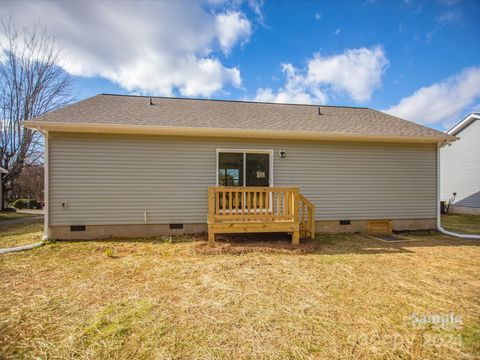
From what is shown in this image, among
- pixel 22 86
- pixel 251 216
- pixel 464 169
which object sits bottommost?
pixel 251 216

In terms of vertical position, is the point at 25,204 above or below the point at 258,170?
below

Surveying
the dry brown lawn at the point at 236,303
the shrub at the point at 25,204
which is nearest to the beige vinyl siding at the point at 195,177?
the dry brown lawn at the point at 236,303

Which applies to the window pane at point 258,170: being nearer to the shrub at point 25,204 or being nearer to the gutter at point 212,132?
the gutter at point 212,132

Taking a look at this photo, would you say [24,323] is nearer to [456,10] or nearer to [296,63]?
[296,63]

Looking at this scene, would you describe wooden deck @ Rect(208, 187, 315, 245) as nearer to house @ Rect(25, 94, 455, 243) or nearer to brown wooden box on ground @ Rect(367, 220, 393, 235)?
house @ Rect(25, 94, 455, 243)

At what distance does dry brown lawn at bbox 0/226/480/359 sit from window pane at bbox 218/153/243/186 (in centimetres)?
206

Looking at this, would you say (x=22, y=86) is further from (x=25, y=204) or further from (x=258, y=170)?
(x=258, y=170)

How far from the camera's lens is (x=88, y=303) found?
2.72 meters

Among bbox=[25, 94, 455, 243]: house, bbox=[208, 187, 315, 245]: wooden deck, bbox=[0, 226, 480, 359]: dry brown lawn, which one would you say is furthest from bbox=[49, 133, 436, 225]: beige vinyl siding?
bbox=[0, 226, 480, 359]: dry brown lawn

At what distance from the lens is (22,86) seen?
13.9m

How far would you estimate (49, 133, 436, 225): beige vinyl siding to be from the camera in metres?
5.69

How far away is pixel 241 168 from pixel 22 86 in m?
16.7

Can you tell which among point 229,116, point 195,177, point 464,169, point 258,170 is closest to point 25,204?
point 195,177

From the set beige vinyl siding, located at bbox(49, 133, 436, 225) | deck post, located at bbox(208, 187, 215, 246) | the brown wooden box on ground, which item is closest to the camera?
deck post, located at bbox(208, 187, 215, 246)
